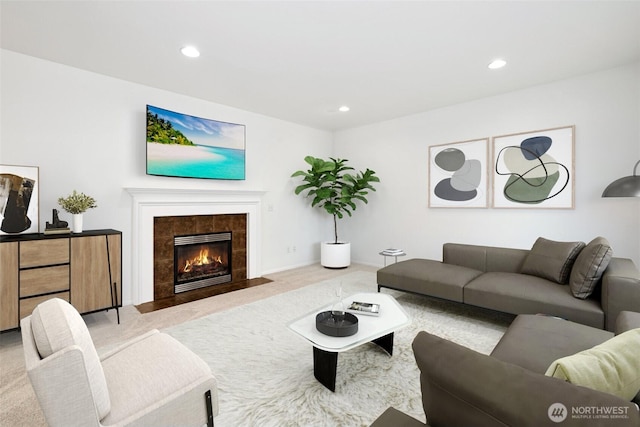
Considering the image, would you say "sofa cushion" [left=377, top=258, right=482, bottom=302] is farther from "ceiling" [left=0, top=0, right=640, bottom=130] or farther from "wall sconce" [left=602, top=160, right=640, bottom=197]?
"ceiling" [left=0, top=0, right=640, bottom=130]

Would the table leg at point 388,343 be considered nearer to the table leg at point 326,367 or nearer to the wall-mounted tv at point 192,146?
the table leg at point 326,367

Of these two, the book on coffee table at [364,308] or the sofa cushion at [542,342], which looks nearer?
the sofa cushion at [542,342]

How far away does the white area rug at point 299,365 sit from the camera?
1769 mm

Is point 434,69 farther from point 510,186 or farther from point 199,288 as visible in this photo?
point 199,288

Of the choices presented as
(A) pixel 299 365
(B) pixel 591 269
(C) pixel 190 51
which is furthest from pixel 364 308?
(C) pixel 190 51

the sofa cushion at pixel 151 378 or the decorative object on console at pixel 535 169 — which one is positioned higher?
the decorative object on console at pixel 535 169

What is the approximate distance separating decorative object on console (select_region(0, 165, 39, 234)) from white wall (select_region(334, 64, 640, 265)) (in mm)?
4670

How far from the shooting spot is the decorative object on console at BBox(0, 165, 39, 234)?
2803 mm

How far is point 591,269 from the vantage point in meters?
2.49

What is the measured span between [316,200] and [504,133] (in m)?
3.01

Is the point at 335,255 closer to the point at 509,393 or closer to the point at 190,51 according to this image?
the point at 190,51

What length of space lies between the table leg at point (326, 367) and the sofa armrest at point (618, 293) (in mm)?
2097

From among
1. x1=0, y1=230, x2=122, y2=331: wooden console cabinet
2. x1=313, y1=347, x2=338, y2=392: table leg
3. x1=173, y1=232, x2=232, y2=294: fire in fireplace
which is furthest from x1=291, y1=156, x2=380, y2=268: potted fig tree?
x1=313, y1=347, x2=338, y2=392: table leg

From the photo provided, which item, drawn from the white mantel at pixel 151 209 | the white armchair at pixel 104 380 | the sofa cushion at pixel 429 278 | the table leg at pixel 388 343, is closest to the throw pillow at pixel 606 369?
the white armchair at pixel 104 380
